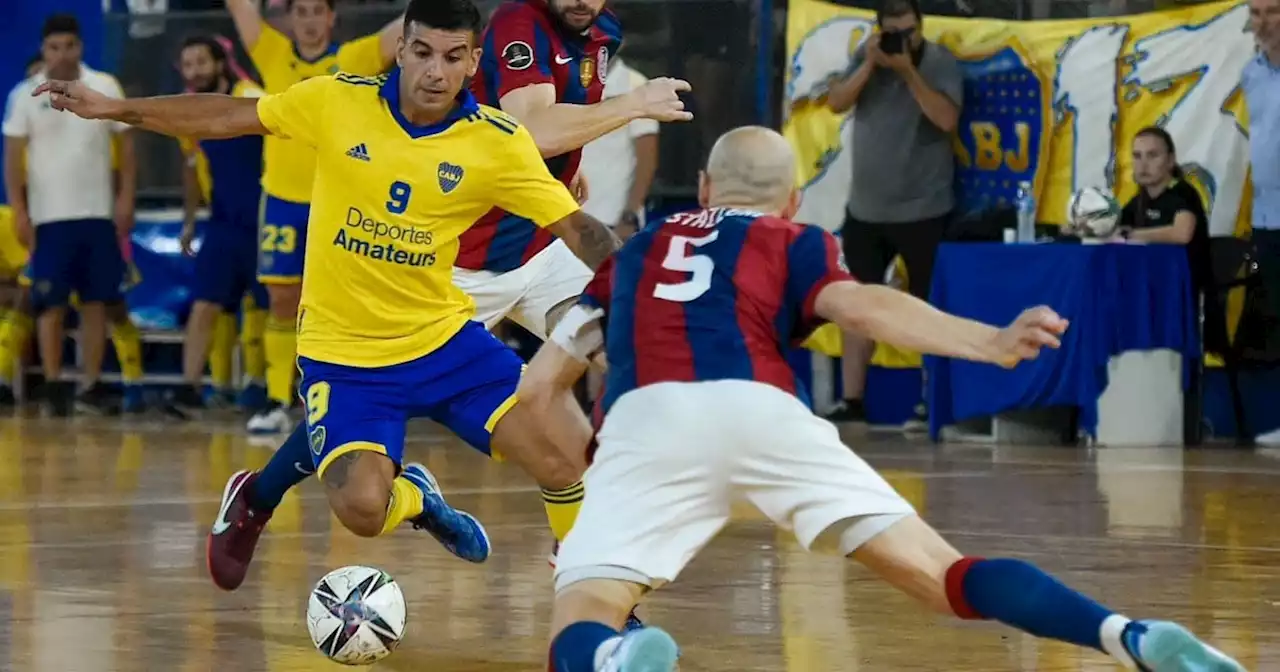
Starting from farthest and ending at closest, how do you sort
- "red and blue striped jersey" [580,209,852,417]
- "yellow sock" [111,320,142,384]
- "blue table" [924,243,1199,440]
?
"yellow sock" [111,320,142,384]
"blue table" [924,243,1199,440]
"red and blue striped jersey" [580,209,852,417]

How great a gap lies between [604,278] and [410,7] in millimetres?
1767

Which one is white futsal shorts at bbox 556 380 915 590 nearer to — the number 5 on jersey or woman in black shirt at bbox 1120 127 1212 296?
the number 5 on jersey

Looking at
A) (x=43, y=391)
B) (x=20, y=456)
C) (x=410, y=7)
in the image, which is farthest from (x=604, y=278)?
(x=43, y=391)

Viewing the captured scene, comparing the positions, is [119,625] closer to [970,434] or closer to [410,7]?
[410,7]

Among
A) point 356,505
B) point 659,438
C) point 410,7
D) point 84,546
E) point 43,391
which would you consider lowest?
point 43,391

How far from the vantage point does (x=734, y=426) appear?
4.94 meters

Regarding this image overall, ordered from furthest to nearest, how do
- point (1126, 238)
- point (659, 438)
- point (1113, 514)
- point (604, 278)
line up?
point (1126, 238)
point (1113, 514)
point (604, 278)
point (659, 438)

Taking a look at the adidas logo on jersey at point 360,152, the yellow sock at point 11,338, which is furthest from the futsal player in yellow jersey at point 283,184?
the adidas logo on jersey at point 360,152

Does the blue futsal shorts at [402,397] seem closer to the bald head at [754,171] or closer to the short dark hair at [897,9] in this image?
the bald head at [754,171]

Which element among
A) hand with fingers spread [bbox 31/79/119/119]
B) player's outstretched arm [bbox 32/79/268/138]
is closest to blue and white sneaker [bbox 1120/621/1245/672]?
player's outstretched arm [bbox 32/79/268/138]

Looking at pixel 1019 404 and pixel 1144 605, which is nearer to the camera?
pixel 1144 605

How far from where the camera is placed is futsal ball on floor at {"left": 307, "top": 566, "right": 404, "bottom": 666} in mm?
5914

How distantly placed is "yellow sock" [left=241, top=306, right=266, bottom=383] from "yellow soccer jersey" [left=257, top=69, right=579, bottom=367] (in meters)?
8.95

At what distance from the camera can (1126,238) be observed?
13.8 m
